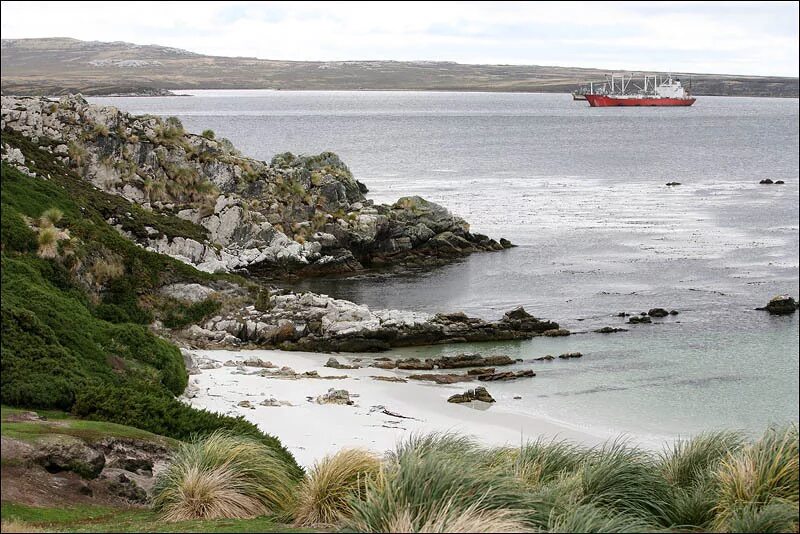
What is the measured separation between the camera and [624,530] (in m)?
8.62

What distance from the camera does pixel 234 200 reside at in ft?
140

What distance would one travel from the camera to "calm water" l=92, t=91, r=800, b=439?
24.7m

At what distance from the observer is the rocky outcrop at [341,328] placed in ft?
91.3

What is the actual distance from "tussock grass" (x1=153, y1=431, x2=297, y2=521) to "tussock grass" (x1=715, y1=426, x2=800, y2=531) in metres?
4.82

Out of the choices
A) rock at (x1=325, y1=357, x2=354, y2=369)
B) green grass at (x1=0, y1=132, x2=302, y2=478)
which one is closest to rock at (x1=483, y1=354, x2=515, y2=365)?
rock at (x1=325, y1=357, x2=354, y2=369)

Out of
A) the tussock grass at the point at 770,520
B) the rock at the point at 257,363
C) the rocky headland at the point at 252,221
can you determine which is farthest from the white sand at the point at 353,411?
the tussock grass at the point at 770,520

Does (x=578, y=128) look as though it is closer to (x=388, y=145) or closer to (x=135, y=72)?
(x=388, y=145)

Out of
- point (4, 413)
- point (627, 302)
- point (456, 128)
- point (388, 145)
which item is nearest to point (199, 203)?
point (627, 302)

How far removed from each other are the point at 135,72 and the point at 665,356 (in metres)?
187

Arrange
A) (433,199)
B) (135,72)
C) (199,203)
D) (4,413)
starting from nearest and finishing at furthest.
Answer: (4,413)
(199,203)
(433,199)
(135,72)

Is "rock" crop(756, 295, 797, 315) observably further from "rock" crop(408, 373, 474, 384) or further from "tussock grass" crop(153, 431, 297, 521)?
"tussock grass" crop(153, 431, 297, 521)

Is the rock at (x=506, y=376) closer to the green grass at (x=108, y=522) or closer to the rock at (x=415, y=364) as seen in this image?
the rock at (x=415, y=364)

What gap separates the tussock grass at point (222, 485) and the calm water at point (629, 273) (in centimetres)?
1226

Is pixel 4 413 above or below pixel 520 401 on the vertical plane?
above
